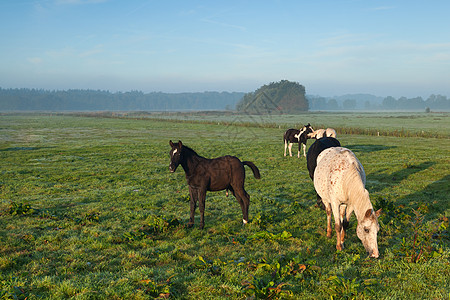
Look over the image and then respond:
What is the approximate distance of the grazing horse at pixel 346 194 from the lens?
6.83m

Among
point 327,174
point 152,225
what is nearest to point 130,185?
point 152,225

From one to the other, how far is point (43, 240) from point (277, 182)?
11.1m

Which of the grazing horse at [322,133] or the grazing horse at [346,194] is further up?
the grazing horse at [322,133]

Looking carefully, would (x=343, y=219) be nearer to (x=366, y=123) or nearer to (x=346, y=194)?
(x=346, y=194)

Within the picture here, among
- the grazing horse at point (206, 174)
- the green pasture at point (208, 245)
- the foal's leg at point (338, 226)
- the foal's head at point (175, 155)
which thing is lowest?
the green pasture at point (208, 245)

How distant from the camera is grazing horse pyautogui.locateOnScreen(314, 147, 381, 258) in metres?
6.83

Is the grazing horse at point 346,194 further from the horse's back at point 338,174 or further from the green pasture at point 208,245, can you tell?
the green pasture at point 208,245

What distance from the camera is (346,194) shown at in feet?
24.4

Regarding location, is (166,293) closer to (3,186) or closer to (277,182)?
(277,182)

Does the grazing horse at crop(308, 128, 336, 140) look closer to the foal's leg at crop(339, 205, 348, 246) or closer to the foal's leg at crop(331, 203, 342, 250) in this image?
the foal's leg at crop(339, 205, 348, 246)

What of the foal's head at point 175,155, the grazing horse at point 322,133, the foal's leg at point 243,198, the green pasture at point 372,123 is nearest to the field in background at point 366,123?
the green pasture at point 372,123

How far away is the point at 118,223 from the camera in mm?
9945

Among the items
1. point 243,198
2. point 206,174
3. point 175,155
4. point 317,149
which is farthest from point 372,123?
point 175,155

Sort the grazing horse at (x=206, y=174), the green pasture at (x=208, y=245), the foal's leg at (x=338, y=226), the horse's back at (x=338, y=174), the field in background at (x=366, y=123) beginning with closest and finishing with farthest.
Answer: the green pasture at (x=208, y=245), the horse's back at (x=338, y=174), the foal's leg at (x=338, y=226), the grazing horse at (x=206, y=174), the field in background at (x=366, y=123)
